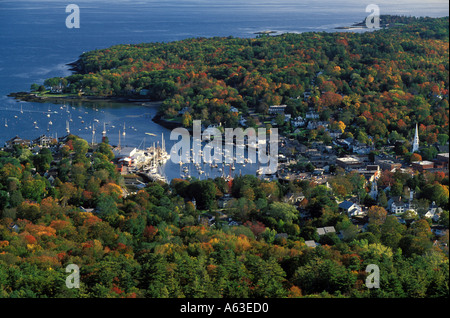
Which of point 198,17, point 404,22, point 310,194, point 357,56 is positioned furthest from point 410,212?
point 198,17

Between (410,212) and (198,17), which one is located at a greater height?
(198,17)

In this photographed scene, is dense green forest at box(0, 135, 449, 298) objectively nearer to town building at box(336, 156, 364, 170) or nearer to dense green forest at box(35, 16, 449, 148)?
town building at box(336, 156, 364, 170)

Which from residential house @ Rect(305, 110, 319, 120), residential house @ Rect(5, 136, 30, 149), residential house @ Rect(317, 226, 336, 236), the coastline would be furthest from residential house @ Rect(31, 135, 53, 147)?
residential house @ Rect(317, 226, 336, 236)

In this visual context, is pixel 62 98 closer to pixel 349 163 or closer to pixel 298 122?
pixel 298 122

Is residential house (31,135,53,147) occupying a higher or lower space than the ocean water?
lower

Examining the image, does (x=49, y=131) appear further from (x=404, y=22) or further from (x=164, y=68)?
(x=404, y=22)

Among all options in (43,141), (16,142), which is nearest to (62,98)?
(43,141)

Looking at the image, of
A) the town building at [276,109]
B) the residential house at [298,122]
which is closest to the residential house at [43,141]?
the residential house at [298,122]
